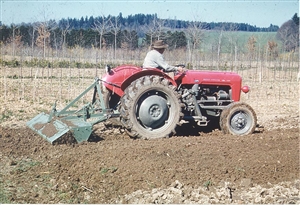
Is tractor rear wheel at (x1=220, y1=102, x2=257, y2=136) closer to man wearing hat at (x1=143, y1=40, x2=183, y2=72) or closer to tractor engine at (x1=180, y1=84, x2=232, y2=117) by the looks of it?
tractor engine at (x1=180, y1=84, x2=232, y2=117)

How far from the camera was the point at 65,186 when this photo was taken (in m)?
5.24

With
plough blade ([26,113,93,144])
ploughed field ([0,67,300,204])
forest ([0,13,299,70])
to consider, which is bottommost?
ploughed field ([0,67,300,204])

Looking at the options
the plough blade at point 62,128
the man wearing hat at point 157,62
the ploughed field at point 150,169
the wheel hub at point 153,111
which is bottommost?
the ploughed field at point 150,169

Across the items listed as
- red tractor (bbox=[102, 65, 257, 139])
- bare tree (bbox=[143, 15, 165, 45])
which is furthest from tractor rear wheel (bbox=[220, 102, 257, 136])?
bare tree (bbox=[143, 15, 165, 45])

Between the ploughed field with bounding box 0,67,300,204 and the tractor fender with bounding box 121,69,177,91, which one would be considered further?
the tractor fender with bounding box 121,69,177,91

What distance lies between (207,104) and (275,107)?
571 cm

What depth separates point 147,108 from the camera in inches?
298

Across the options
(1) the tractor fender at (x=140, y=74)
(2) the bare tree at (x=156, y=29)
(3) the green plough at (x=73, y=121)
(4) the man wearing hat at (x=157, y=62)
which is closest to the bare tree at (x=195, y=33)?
(2) the bare tree at (x=156, y=29)

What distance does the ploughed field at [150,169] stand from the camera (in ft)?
16.4

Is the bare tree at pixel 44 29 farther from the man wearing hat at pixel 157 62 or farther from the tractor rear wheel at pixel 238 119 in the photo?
the tractor rear wheel at pixel 238 119

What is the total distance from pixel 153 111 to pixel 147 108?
142 millimetres

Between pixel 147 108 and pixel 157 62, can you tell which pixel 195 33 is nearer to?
pixel 157 62

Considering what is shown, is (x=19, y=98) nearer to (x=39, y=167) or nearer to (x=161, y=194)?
(x=39, y=167)

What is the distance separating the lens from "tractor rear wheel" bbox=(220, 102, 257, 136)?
26.6 feet
